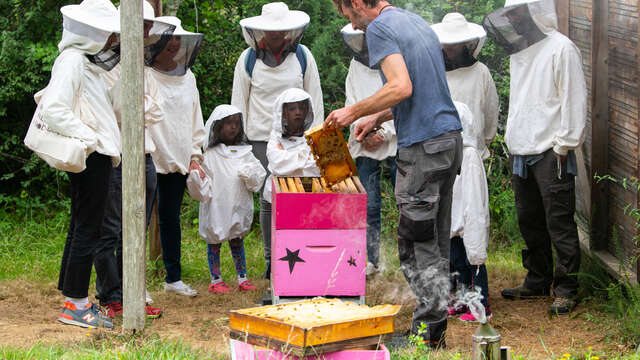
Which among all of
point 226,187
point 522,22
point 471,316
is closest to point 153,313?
point 226,187

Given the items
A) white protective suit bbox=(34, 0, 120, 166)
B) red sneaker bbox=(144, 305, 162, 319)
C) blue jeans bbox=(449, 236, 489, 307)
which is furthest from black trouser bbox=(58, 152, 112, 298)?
blue jeans bbox=(449, 236, 489, 307)

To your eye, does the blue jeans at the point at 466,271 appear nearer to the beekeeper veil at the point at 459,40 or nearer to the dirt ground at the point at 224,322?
the dirt ground at the point at 224,322

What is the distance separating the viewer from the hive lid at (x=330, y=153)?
→ 379 cm

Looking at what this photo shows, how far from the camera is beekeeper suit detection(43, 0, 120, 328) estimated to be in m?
3.73

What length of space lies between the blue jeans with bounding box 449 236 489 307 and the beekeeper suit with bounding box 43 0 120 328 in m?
2.02

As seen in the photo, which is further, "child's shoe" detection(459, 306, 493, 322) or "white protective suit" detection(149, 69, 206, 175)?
"white protective suit" detection(149, 69, 206, 175)

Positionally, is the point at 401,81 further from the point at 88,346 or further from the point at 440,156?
the point at 88,346

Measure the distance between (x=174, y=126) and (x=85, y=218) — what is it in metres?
0.93

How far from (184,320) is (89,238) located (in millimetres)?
815

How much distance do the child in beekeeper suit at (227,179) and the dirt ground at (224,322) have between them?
1.53ft

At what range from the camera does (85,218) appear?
3.99 meters

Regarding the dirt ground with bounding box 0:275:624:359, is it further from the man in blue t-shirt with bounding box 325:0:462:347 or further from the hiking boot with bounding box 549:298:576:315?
the man in blue t-shirt with bounding box 325:0:462:347

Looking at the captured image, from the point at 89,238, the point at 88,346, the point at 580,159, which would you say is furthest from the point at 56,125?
the point at 580,159

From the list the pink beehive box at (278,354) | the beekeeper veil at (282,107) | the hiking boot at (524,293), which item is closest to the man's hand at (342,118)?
the beekeeper veil at (282,107)
